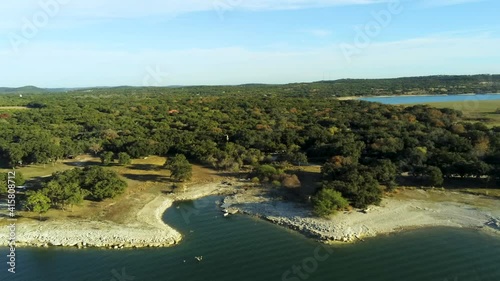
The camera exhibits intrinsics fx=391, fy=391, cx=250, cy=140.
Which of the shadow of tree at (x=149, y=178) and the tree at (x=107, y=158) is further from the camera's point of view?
the tree at (x=107, y=158)

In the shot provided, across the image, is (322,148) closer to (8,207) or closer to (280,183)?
(280,183)

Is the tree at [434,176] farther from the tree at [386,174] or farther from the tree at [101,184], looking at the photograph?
the tree at [101,184]

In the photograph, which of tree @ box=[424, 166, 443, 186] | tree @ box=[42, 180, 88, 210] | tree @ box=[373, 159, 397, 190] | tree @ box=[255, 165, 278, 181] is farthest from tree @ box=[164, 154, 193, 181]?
tree @ box=[424, 166, 443, 186]

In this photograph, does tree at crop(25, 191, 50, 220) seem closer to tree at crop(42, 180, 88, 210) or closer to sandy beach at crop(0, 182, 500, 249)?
tree at crop(42, 180, 88, 210)

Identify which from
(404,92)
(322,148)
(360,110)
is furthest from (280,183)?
(404,92)

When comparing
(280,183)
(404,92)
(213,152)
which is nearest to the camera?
(280,183)

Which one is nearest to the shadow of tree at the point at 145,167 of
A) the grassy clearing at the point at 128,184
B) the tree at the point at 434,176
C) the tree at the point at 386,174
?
the grassy clearing at the point at 128,184

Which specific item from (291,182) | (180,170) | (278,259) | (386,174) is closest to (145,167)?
(180,170)

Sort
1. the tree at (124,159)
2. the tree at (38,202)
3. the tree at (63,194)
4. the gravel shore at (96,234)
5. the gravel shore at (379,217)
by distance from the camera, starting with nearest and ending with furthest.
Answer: the gravel shore at (96,234), the gravel shore at (379,217), the tree at (38,202), the tree at (63,194), the tree at (124,159)
